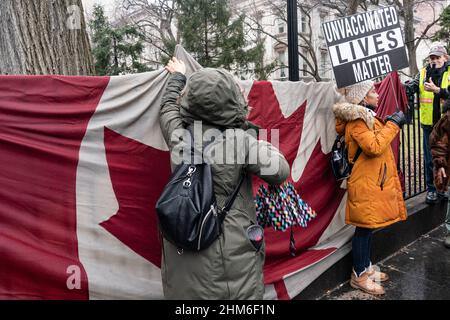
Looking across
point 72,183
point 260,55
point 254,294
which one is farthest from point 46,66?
point 260,55

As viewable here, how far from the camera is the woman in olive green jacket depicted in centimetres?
198

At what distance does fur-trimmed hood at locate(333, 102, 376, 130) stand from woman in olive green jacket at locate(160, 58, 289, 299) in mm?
1384

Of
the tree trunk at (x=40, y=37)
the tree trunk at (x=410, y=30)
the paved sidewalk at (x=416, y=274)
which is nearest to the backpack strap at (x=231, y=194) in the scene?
the tree trunk at (x=40, y=37)

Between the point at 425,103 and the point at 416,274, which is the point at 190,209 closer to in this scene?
the point at 416,274

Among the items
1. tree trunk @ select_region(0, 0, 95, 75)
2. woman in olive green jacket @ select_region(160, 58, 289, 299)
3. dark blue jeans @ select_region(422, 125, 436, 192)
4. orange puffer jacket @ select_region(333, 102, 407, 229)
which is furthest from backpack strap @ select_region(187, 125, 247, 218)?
dark blue jeans @ select_region(422, 125, 436, 192)

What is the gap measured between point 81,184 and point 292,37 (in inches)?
91.7

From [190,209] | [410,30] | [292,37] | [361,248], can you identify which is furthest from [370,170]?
[410,30]

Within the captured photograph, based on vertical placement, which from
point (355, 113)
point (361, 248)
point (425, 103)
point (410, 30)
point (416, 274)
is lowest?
point (416, 274)

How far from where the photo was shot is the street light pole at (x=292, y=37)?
3.57 meters

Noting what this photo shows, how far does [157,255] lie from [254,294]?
32.2 inches

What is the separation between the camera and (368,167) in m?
3.29

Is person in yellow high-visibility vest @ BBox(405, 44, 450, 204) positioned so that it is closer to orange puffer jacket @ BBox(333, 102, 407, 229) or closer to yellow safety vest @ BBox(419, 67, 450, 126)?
yellow safety vest @ BBox(419, 67, 450, 126)
